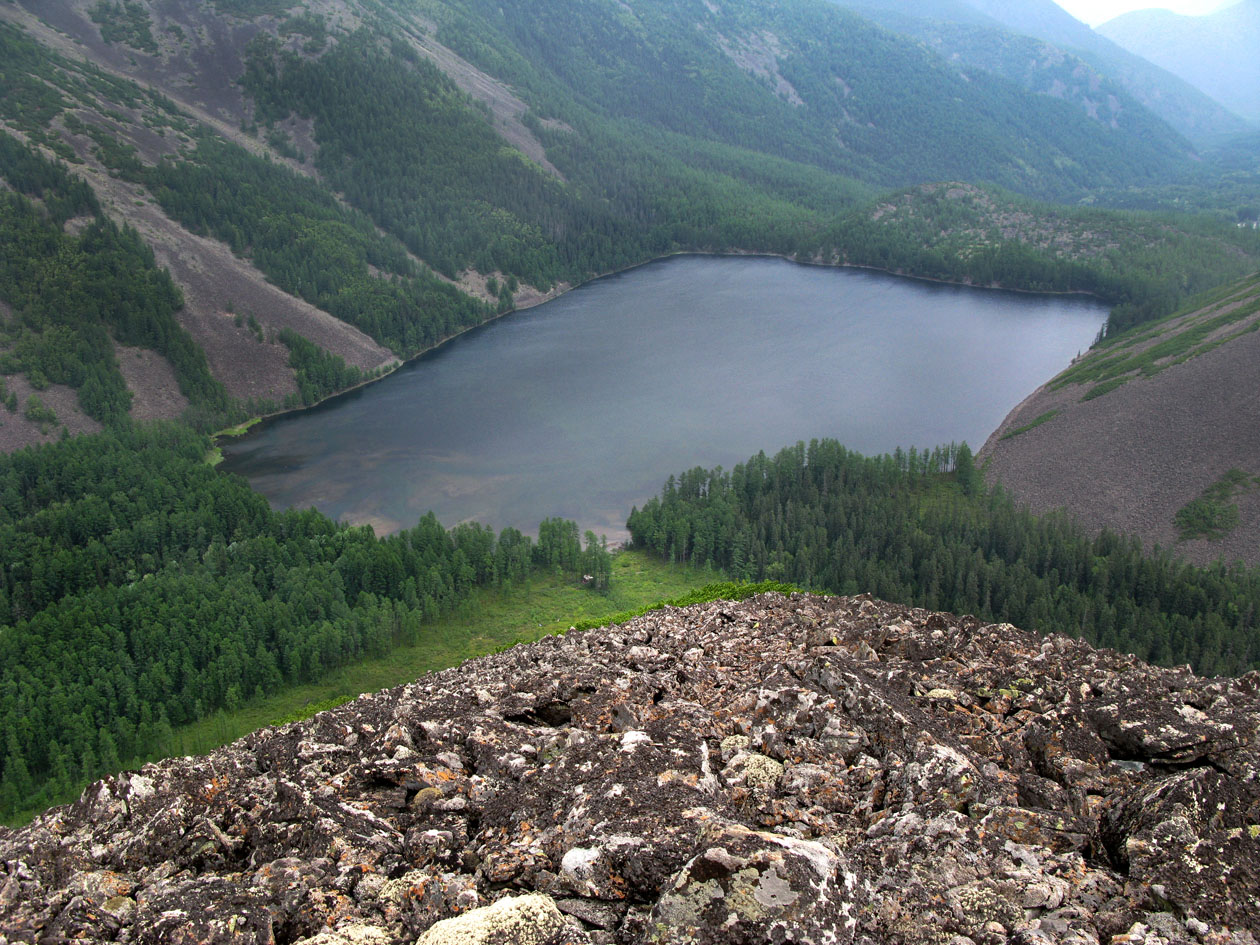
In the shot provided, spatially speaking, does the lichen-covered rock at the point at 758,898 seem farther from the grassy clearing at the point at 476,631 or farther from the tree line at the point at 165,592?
the tree line at the point at 165,592

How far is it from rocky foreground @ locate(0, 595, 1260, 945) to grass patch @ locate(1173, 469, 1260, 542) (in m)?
72.8

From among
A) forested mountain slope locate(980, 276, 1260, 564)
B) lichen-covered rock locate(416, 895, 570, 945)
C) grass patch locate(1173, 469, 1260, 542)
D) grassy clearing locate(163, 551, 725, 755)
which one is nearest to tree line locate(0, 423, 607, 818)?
grassy clearing locate(163, 551, 725, 755)

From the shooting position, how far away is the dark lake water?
4205 inches

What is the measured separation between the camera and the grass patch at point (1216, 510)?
88438 millimetres

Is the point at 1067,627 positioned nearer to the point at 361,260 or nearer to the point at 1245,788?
the point at 1245,788

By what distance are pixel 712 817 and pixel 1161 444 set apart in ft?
338

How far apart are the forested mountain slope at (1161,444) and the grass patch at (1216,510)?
0.30ft

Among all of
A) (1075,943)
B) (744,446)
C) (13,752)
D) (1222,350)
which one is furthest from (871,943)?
(1222,350)

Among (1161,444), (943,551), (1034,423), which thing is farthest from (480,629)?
(1034,423)

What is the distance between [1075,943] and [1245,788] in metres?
7.11

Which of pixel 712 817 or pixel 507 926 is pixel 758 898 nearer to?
pixel 712 817

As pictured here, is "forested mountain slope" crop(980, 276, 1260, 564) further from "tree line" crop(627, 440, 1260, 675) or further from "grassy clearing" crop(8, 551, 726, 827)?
"grassy clearing" crop(8, 551, 726, 827)

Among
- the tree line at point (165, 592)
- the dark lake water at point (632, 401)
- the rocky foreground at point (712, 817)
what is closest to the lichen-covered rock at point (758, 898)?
the rocky foreground at point (712, 817)

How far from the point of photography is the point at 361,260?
173750 millimetres
